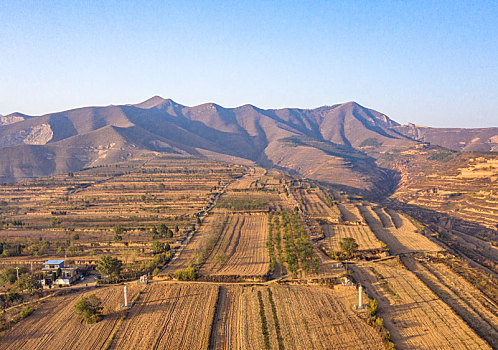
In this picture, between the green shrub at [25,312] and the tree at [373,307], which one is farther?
the green shrub at [25,312]

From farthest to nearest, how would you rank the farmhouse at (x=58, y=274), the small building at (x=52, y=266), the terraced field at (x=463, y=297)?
the small building at (x=52, y=266), the farmhouse at (x=58, y=274), the terraced field at (x=463, y=297)

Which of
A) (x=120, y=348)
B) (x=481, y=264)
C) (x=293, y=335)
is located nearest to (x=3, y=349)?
(x=120, y=348)

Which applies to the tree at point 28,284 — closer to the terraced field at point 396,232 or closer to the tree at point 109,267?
the tree at point 109,267

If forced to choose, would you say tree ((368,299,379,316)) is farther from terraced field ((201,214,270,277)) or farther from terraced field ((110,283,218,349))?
terraced field ((110,283,218,349))

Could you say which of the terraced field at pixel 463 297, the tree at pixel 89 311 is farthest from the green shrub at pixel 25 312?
the terraced field at pixel 463 297

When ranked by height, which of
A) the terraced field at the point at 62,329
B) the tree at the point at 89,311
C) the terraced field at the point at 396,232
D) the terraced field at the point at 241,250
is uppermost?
the tree at the point at 89,311

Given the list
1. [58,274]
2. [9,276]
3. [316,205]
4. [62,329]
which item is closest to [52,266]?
[58,274]

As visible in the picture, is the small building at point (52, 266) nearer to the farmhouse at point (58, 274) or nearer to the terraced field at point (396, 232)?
the farmhouse at point (58, 274)

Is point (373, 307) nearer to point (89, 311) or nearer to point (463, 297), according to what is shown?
point (463, 297)

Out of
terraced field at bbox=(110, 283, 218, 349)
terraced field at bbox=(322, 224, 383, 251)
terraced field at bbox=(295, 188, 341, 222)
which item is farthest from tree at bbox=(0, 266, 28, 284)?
terraced field at bbox=(295, 188, 341, 222)

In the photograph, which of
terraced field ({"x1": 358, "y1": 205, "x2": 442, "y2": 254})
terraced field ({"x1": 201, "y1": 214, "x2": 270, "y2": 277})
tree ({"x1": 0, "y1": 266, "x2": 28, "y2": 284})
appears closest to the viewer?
tree ({"x1": 0, "y1": 266, "x2": 28, "y2": 284})

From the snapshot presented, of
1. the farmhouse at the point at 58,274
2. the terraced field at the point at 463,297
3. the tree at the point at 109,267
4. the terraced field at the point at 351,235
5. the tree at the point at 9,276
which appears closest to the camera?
the terraced field at the point at 463,297

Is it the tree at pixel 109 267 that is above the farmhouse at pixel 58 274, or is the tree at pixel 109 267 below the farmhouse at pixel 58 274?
above
